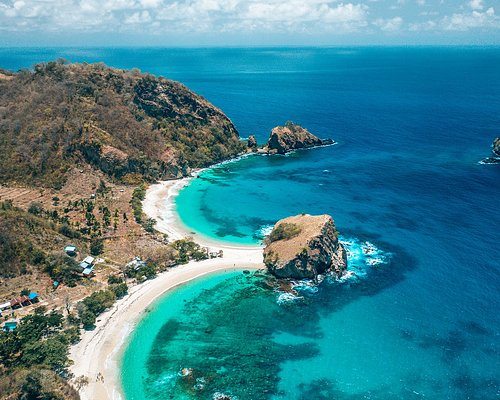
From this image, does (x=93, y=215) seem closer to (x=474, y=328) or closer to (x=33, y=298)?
(x=33, y=298)

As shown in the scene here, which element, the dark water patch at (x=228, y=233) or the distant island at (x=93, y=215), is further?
the dark water patch at (x=228, y=233)

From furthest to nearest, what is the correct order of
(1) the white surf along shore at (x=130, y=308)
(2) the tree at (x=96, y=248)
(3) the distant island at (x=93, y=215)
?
(2) the tree at (x=96, y=248)
(3) the distant island at (x=93, y=215)
(1) the white surf along shore at (x=130, y=308)

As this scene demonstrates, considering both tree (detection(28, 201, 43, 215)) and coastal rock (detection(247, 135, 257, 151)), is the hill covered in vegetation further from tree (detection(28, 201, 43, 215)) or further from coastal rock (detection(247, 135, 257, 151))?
tree (detection(28, 201, 43, 215))

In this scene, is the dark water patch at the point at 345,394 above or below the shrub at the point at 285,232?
below

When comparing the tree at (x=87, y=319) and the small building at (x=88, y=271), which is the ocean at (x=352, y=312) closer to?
the tree at (x=87, y=319)

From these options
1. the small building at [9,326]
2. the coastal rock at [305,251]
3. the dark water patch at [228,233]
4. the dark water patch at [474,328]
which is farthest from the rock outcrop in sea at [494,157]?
the small building at [9,326]

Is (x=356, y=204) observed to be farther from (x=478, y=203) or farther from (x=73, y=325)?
(x=73, y=325)
